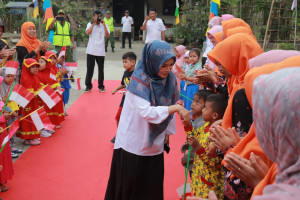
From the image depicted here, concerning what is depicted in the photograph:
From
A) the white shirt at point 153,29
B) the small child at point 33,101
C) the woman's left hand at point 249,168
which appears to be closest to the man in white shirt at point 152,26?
the white shirt at point 153,29

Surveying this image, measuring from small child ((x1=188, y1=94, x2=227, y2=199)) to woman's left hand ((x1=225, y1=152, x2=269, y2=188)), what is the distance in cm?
102

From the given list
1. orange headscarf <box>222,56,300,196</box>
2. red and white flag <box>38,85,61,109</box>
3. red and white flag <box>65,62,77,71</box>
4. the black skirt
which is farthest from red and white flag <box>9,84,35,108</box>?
orange headscarf <box>222,56,300,196</box>

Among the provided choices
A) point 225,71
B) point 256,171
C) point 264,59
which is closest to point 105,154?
point 225,71

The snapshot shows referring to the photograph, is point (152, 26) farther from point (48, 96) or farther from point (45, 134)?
point (48, 96)

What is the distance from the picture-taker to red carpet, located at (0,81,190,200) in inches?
132

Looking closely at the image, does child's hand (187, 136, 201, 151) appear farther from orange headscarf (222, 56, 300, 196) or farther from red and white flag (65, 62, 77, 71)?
red and white flag (65, 62, 77, 71)

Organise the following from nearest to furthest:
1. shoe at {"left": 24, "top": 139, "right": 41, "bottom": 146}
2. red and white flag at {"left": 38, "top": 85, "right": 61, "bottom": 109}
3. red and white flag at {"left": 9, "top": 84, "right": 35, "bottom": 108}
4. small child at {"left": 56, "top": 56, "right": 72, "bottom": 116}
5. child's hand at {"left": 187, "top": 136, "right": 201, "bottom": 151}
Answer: child's hand at {"left": 187, "top": 136, "right": 201, "bottom": 151}, red and white flag at {"left": 9, "top": 84, "right": 35, "bottom": 108}, red and white flag at {"left": 38, "top": 85, "right": 61, "bottom": 109}, shoe at {"left": 24, "top": 139, "right": 41, "bottom": 146}, small child at {"left": 56, "top": 56, "right": 72, "bottom": 116}

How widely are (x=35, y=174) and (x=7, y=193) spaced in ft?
1.45

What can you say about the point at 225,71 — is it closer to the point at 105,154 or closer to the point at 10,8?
the point at 105,154

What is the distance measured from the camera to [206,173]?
2.47 m

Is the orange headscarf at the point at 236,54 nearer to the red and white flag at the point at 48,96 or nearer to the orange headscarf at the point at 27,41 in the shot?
the red and white flag at the point at 48,96

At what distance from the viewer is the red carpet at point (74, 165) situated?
3363mm

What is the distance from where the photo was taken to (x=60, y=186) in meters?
3.48

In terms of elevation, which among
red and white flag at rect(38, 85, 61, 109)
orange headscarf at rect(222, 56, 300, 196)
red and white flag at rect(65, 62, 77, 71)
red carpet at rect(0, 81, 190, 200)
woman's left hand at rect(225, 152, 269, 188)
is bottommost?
red carpet at rect(0, 81, 190, 200)
